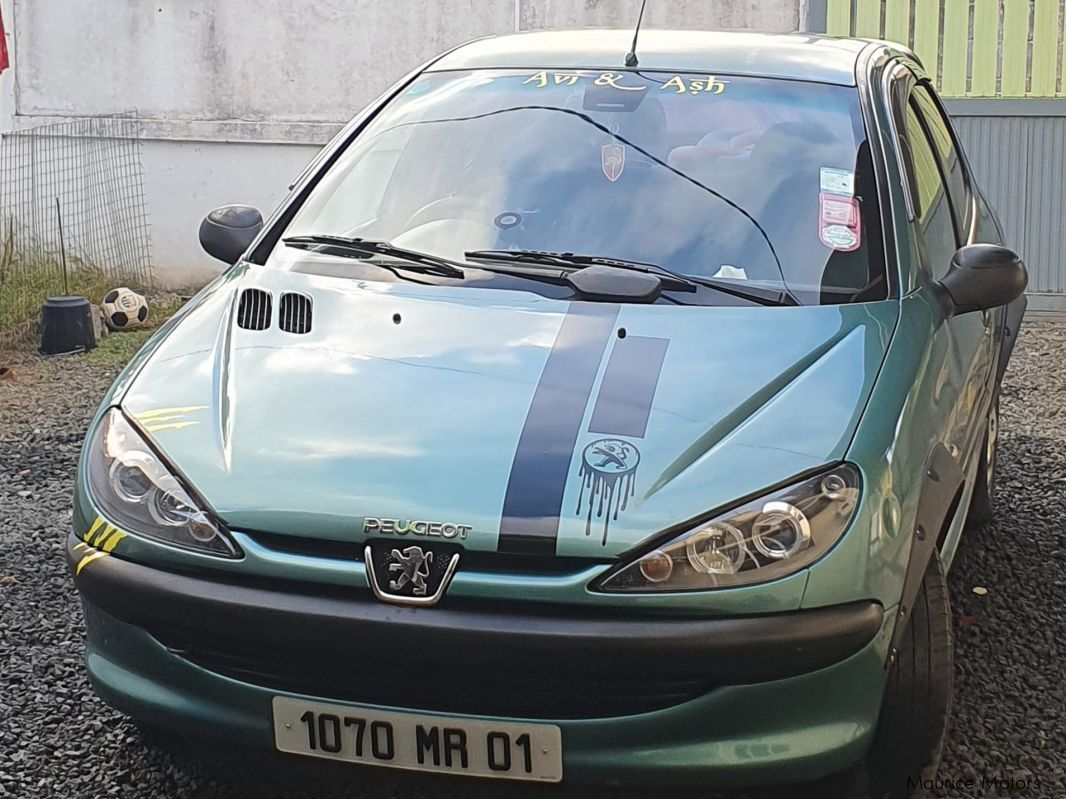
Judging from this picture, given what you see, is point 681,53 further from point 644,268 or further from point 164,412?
point 164,412

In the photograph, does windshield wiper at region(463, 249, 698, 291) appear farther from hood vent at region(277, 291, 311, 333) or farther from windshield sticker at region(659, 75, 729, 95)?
windshield sticker at region(659, 75, 729, 95)

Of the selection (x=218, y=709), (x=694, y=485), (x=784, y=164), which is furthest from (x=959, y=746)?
(x=218, y=709)

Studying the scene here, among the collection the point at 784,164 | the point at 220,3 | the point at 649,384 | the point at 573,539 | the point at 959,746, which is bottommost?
the point at 959,746

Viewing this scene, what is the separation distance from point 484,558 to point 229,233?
1.67 meters

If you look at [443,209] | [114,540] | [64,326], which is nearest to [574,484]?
[114,540]

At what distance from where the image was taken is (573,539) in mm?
2389

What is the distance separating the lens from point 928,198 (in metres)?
3.79

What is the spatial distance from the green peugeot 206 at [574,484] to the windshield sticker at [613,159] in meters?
0.01

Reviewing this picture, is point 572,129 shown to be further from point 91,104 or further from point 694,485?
point 91,104

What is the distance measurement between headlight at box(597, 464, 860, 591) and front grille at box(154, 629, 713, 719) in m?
0.18

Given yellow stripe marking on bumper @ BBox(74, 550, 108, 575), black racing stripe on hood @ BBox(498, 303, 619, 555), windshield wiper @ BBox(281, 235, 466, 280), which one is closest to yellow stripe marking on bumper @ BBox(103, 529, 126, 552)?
yellow stripe marking on bumper @ BBox(74, 550, 108, 575)

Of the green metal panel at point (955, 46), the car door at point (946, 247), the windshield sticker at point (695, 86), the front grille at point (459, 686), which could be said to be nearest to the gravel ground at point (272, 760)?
the front grille at point (459, 686)

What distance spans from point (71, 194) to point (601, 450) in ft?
28.3

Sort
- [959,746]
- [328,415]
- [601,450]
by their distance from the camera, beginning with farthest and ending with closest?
[959,746] → [328,415] → [601,450]
